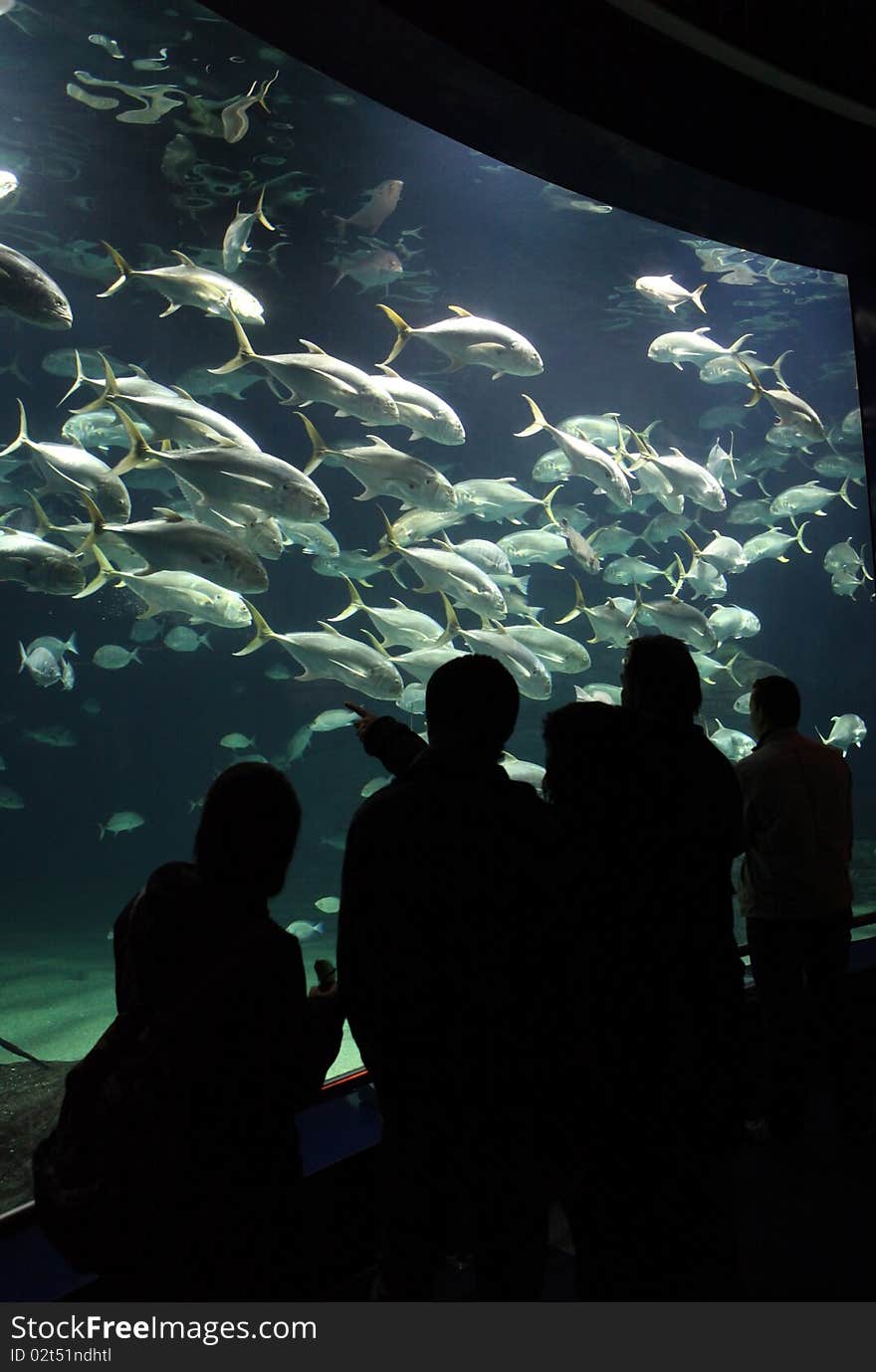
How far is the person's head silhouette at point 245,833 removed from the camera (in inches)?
57.1

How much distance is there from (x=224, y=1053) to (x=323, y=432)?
1667cm

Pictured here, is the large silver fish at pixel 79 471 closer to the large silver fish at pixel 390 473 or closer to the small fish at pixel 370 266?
the large silver fish at pixel 390 473

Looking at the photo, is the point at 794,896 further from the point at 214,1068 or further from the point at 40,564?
the point at 40,564

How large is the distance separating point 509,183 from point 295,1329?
12302 mm

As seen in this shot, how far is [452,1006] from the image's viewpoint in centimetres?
155

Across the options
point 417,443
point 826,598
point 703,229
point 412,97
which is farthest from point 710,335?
point 412,97

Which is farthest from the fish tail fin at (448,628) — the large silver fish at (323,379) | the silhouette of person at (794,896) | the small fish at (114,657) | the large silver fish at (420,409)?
the small fish at (114,657)

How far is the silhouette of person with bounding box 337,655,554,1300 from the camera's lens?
5.06 ft

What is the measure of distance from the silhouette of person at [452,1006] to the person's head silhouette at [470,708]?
0.03 metres

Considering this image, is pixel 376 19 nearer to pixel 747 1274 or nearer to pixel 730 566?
pixel 747 1274

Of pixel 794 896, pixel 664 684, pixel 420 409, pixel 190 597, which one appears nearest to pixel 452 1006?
pixel 664 684

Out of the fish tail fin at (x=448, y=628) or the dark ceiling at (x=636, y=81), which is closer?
the dark ceiling at (x=636, y=81)

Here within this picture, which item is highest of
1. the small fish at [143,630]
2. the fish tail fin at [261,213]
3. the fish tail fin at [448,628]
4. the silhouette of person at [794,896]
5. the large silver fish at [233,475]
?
the fish tail fin at [261,213]

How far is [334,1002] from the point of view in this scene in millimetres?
1627
